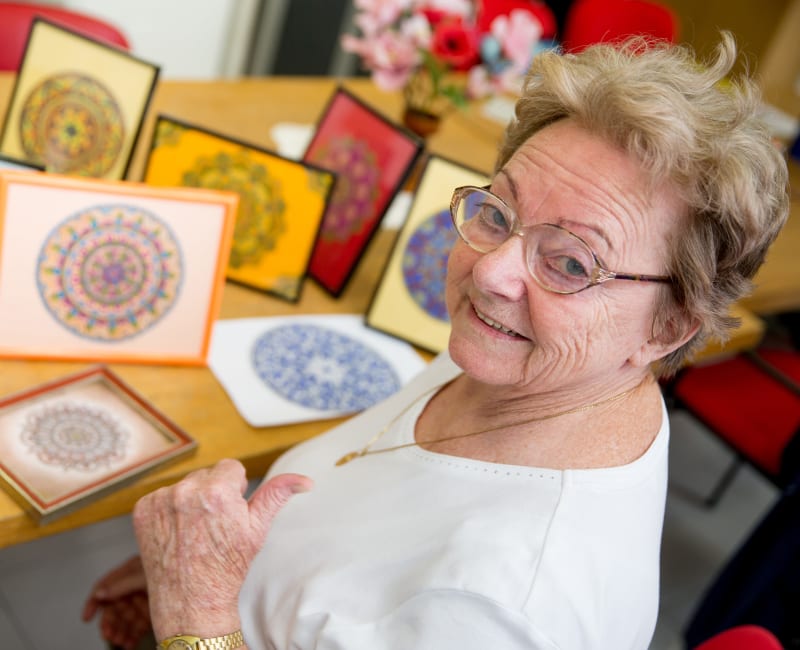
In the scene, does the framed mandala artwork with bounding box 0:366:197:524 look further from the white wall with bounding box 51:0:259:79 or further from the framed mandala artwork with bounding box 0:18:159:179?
the white wall with bounding box 51:0:259:79

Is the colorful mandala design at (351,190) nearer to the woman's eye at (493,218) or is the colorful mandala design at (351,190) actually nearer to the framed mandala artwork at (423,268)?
the framed mandala artwork at (423,268)

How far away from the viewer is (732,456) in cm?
356

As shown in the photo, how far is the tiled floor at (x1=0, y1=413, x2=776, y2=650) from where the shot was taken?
209 cm

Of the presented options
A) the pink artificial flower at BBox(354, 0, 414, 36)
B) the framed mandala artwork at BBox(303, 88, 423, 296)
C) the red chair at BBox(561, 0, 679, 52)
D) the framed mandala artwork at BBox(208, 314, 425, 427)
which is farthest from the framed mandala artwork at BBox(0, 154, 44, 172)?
the red chair at BBox(561, 0, 679, 52)

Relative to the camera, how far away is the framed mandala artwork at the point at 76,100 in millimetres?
1835

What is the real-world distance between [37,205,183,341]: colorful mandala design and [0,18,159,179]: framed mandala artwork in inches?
16.8

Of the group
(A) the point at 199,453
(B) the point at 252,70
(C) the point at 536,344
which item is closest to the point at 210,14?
(B) the point at 252,70

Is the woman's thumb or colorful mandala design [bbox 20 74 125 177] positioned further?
colorful mandala design [bbox 20 74 125 177]

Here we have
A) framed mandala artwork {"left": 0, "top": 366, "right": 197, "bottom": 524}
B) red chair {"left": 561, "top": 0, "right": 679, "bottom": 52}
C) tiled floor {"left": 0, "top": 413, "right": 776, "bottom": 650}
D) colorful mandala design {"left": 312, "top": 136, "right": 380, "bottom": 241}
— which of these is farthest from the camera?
red chair {"left": 561, "top": 0, "right": 679, "bottom": 52}

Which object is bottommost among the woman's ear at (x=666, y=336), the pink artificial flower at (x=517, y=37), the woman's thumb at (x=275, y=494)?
the woman's thumb at (x=275, y=494)

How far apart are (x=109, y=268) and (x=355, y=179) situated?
629 mm

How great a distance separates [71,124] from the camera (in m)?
1.85

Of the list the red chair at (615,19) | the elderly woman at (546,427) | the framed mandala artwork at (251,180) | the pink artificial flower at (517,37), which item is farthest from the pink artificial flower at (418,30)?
the red chair at (615,19)

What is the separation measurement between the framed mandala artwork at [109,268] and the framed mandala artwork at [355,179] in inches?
15.5
